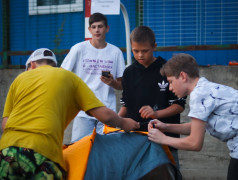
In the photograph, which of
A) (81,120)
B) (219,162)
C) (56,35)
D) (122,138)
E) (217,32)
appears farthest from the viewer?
(56,35)

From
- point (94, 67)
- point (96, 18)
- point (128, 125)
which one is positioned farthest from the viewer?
point (96, 18)

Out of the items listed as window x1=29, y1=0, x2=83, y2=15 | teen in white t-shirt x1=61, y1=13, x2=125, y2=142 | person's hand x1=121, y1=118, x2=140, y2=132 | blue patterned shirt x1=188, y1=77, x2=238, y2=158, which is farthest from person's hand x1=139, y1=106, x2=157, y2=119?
window x1=29, y1=0, x2=83, y2=15

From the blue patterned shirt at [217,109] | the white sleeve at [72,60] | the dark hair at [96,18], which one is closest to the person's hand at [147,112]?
the blue patterned shirt at [217,109]

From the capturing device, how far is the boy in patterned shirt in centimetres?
301

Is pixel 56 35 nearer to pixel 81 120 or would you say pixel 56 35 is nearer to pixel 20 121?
pixel 81 120

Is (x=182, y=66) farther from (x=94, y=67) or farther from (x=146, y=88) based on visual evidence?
(x=94, y=67)

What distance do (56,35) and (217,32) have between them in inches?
120

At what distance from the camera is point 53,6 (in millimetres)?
8242

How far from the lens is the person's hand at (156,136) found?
10.7 feet

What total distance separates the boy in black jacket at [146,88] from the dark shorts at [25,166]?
1143 mm

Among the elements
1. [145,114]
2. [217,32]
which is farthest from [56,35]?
[145,114]

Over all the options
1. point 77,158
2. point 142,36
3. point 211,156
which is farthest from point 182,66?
point 211,156

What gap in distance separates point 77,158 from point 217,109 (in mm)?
1126

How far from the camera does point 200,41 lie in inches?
285
